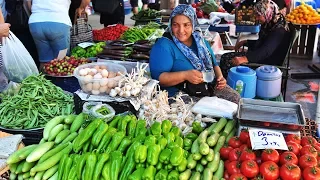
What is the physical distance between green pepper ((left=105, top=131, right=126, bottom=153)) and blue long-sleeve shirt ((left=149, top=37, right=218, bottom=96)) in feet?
3.96

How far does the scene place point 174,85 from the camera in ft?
11.0

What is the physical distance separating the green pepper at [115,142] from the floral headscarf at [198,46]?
136cm

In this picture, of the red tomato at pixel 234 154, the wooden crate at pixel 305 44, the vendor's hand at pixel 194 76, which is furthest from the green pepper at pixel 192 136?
the wooden crate at pixel 305 44

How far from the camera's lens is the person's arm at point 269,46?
15.4 feet

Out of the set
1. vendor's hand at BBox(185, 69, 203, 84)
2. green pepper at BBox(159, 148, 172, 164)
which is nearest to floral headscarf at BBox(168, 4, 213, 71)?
vendor's hand at BBox(185, 69, 203, 84)

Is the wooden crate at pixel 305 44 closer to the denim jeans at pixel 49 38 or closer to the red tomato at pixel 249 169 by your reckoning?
the denim jeans at pixel 49 38

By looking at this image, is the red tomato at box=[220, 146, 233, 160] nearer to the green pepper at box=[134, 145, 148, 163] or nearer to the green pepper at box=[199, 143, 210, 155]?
the green pepper at box=[199, 143, 210, 155]

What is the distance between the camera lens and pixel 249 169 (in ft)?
6.23

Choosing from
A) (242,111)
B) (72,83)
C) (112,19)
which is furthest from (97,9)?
(242,111)

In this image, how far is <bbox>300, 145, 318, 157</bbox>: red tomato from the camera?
203 cm

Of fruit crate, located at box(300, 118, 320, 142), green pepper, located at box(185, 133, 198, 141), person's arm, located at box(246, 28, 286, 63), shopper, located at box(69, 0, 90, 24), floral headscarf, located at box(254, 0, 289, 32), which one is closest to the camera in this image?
green pepper, located at box(185, 133, 198, 141)

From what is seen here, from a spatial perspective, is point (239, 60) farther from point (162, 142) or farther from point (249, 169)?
point (249, 169)

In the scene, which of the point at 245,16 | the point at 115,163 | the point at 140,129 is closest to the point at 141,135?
the point at 140,129

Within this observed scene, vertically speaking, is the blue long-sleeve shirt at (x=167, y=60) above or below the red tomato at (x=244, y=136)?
above
